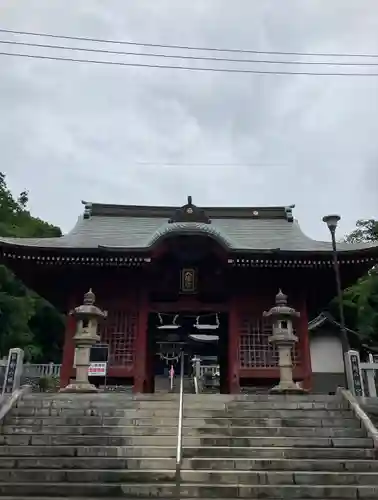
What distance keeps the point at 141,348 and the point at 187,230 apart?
3.53 m

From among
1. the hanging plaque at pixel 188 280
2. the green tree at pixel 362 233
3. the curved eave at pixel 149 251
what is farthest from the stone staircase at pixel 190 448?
the green tree at pixel 362 233

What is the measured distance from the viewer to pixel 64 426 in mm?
8047

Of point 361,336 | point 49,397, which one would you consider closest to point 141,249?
point 49,397

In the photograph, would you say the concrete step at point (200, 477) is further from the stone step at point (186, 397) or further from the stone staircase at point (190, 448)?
the stone step at point (186, 397)

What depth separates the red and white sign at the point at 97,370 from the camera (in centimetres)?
Answer: 1235

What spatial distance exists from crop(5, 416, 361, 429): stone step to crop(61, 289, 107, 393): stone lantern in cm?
173

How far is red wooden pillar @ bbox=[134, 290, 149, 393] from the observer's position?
12648 millimetres

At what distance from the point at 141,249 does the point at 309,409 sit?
6071 millimetres

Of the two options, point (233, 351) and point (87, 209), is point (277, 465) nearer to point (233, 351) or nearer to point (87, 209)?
point (233, 351)

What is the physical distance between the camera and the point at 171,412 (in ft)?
28.4

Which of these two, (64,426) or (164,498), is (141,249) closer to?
(64,426)

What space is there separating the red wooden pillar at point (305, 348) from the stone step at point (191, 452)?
5490mm

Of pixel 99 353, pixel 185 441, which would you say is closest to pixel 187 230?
pixel 99 353

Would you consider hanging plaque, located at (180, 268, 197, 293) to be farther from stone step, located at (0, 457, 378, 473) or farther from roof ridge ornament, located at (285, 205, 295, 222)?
stone step, located at (0, 457, 378, 473)
